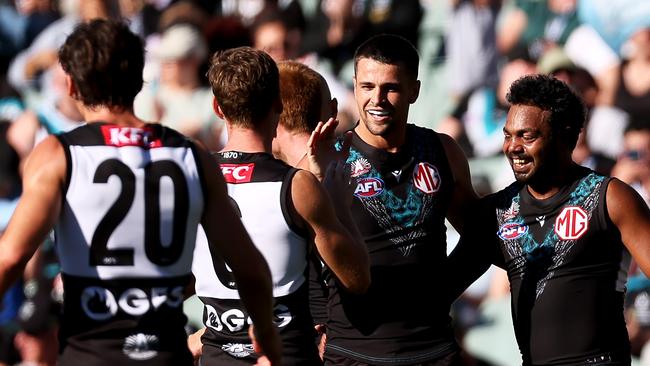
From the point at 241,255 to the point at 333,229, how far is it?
549mm

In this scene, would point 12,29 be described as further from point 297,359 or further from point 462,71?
point 297,359

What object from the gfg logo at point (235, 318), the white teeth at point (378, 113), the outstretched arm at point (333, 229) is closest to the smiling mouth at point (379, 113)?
the white teeth at point (378, 113)

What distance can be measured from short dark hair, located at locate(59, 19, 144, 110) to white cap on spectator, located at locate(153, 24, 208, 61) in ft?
23.8

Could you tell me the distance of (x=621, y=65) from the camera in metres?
9.57

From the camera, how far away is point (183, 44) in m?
11.3

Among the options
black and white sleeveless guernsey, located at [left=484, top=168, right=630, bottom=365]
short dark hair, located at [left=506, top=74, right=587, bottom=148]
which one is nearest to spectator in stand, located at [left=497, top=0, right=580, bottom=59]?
short dark hair, located at [left=506, top=74, right=587, bottom=148]

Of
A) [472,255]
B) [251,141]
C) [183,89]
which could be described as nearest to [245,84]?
[251,141]

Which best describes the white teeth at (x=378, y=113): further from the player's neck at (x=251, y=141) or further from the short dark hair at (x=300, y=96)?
the player's neck at (x=251, y=141)

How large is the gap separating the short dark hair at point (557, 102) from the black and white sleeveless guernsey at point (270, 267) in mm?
1310

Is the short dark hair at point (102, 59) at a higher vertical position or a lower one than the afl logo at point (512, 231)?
higher

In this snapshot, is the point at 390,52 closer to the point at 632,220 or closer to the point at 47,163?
the point at 632,220

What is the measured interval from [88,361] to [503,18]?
6825 millimetres

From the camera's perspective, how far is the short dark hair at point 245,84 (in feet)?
15.5

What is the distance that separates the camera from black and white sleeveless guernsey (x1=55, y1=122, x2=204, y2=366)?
3965 millimetres
